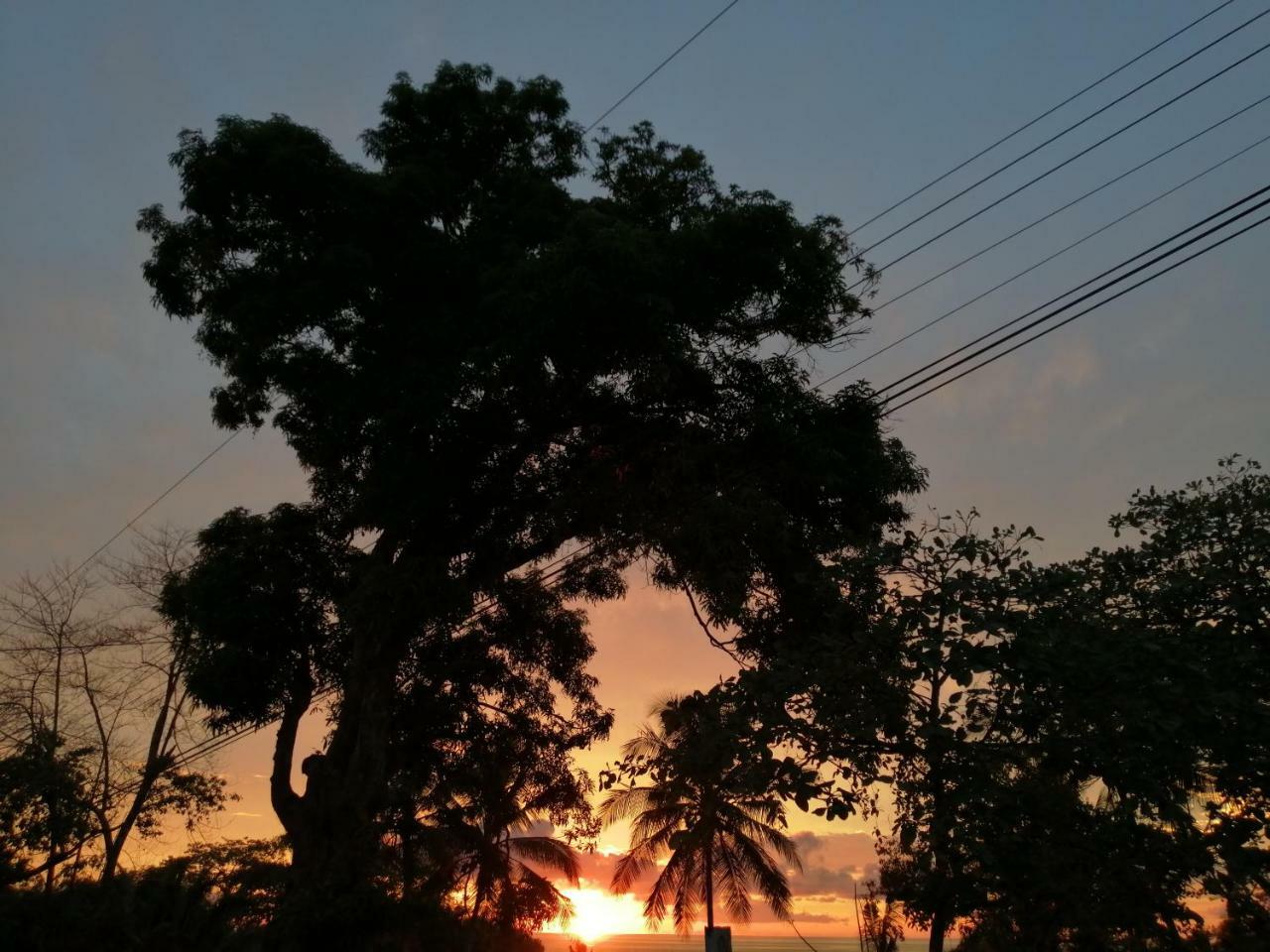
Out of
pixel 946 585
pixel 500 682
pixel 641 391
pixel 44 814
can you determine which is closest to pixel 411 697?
pixel 500 682

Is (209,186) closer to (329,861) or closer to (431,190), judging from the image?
(431,190)

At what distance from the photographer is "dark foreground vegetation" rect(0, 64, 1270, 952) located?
7.40 metres

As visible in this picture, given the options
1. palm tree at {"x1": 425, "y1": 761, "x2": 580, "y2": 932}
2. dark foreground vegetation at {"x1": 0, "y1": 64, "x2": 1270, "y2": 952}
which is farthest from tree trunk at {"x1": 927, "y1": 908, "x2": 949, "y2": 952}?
palm tree at {"x1": 425, "y1": 761, "x2": 580, "y2": 932}

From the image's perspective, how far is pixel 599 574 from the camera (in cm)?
1953

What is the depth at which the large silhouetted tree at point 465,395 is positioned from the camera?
13.7 metres

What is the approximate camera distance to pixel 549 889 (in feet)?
97.2

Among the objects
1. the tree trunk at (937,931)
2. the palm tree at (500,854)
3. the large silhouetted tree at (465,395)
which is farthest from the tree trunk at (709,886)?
the large silhouetted tree at (465,395)

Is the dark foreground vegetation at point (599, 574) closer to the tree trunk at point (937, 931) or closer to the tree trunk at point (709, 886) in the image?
the tree trunk at point (937, 931)

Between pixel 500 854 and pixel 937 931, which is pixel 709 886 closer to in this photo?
pixel 500 854

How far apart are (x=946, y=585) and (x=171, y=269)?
14052 millimetres

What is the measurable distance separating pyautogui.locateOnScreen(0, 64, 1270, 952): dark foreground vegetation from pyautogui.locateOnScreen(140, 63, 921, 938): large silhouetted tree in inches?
2.3

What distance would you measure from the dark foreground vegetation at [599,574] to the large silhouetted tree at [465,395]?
6 centimetres

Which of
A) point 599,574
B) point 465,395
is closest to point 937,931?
point 599,574

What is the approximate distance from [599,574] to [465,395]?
569cm
